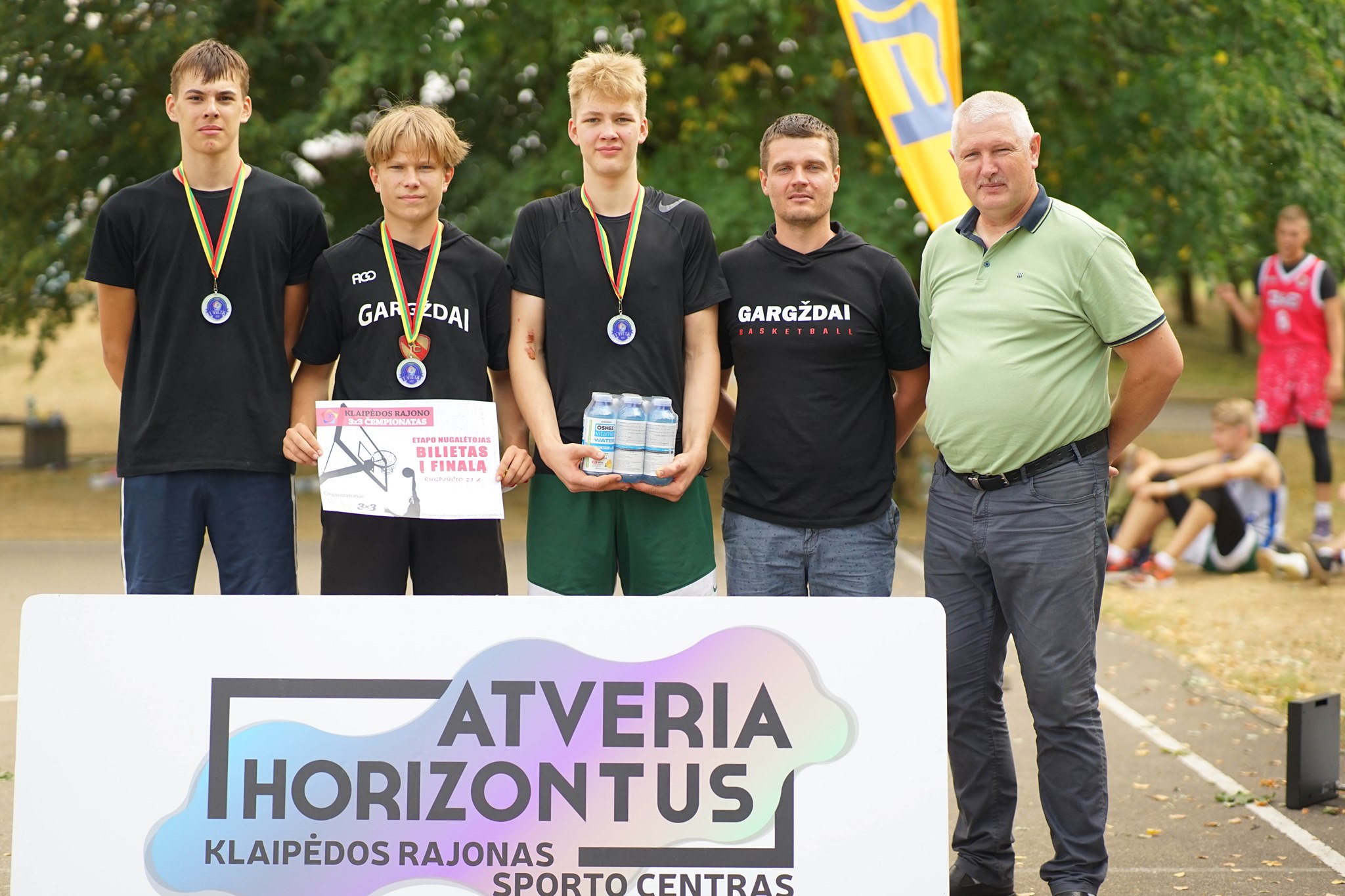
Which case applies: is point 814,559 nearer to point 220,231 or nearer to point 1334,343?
point 220,231

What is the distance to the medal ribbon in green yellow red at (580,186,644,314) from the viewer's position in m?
4.14

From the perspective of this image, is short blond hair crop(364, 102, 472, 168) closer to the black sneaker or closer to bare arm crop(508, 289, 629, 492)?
bare arm crop(508, 289, 629, 492)

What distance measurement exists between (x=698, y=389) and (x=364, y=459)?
1044 millimetres

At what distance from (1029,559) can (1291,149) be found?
34.0 ft

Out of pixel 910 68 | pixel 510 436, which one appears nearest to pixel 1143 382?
pixel 510 436

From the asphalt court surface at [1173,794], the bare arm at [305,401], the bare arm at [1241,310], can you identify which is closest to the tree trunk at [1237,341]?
the bare arm at [1241,310]

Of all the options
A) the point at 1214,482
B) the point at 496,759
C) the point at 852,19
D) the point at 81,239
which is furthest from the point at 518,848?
the point at 81,239

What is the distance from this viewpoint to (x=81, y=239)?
48.2ft

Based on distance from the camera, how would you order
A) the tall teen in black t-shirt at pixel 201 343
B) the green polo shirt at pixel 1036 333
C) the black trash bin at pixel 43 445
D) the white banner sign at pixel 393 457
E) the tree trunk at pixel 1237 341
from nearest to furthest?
the green polo shirt at pixel 1036 333 < the white banner sign at pixel 393 457 < the tall teen in black t-shirt at pixel 201 343 < the black trash bin at pixel 43 445 < the tree trunk at pixel 1237 341

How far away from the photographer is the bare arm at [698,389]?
4.17m

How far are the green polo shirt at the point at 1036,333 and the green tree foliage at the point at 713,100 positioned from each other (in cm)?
801

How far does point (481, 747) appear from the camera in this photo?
334 centimetres

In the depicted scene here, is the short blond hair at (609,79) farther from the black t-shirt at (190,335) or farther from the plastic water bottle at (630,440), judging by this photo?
the black t-shirt at (190,335)

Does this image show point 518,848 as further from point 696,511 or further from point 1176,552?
point 1176,552
